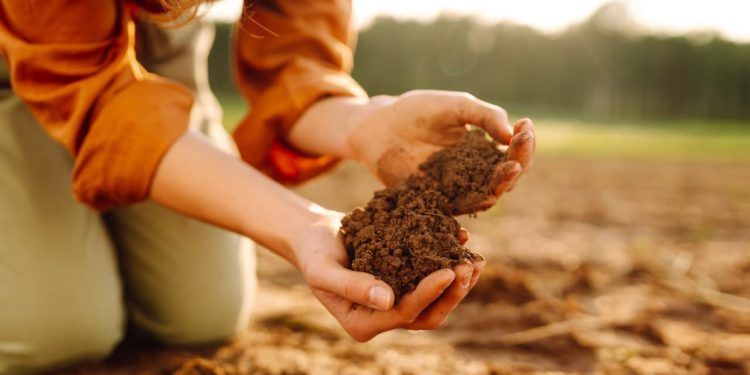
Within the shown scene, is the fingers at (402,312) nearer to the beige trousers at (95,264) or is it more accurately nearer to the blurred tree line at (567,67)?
the beige trousers at (95,264)

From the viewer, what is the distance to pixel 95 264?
6.50ft

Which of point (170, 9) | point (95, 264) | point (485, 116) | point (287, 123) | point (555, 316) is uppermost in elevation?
point (485, 116)

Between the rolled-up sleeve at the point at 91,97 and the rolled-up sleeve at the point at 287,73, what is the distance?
404 mm

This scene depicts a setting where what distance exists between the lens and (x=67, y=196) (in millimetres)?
1977

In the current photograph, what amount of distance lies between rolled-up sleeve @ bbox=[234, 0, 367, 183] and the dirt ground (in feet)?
2.08

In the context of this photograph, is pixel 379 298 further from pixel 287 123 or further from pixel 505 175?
pixel 287 123

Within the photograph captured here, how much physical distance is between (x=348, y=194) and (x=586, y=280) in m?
2.50

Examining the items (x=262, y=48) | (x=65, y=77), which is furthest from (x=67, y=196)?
(x=262, y=48)

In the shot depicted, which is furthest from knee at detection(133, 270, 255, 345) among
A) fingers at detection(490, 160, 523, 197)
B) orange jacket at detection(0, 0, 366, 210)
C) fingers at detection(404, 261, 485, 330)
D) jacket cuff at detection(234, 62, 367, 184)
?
fingers at detection(490, 160, 523, 197)

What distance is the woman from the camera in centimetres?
152

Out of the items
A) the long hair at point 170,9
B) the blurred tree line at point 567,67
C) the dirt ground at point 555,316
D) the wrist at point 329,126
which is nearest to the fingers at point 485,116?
the wrist at point 329,126

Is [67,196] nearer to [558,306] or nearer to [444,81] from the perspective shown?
[558,306]

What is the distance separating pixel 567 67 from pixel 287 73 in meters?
25.2

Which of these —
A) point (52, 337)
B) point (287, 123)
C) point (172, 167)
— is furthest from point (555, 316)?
point (52, 337)
